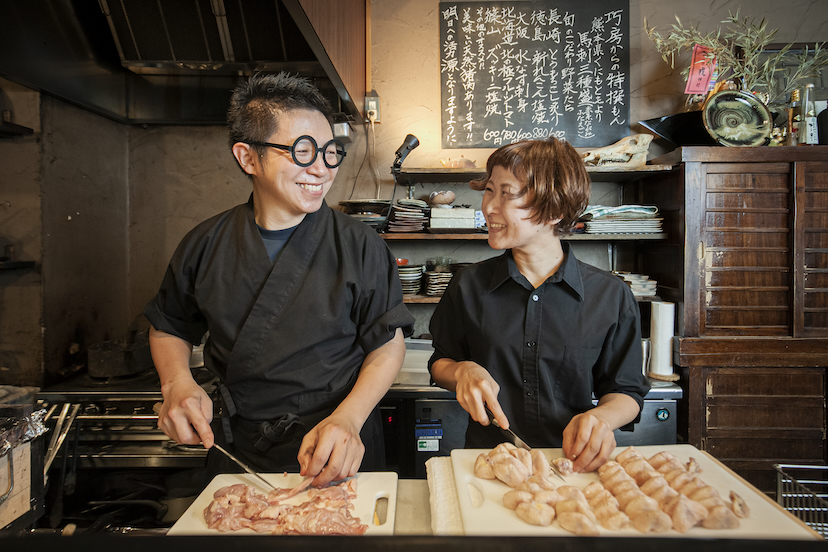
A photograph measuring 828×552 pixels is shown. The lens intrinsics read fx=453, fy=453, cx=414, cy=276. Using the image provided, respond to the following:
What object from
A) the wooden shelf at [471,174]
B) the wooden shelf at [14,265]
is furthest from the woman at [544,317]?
the wooden shelf at [14,265]

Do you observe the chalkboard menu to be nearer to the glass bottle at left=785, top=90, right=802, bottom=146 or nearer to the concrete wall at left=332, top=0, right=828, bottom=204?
the concrete wall at left=332, top=0, right=828, bottom=204

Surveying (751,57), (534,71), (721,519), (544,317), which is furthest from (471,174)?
(721,519)

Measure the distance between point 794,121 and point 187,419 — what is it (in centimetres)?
357

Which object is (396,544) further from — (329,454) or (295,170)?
(295,170)

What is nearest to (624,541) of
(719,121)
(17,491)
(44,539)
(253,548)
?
(253,548)

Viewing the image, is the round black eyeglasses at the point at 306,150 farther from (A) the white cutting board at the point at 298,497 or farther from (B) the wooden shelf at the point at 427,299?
(B) the wooden shelf at the point at 427,299

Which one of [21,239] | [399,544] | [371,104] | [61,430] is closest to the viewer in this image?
[399,544]

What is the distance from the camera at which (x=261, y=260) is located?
59.4 inches

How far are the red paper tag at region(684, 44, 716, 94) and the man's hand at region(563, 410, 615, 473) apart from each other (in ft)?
8.95

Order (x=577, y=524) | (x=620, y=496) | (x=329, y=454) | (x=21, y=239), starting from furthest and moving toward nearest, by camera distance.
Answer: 1. (x=21, y=239)
2. (x=329, y=454)
3. (x=620, y=496)
4. (x=577, y=524)

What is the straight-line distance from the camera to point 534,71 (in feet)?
10.8

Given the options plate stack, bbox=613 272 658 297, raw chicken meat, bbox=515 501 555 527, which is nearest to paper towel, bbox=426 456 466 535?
raw chicken meat, bbox=515 501 555 527

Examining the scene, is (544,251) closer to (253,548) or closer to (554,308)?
(554,308)

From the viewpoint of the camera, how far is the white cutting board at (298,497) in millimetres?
1003
